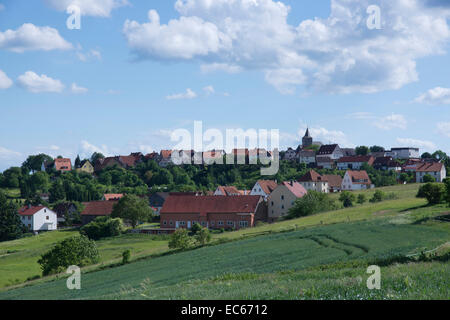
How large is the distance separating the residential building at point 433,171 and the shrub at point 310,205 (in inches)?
1998

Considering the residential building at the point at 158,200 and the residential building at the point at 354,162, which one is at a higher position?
the residential building at the point at 354,162

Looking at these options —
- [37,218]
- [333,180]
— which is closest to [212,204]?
[37,218]

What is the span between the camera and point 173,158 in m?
170

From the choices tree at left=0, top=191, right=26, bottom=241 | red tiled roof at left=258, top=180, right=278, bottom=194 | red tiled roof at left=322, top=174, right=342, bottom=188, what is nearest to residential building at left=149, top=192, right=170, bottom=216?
red tiled roof at left=258, top=180, right=278, bottom=194

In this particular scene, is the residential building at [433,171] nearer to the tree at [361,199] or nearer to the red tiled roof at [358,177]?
the red tiled roof at [358,177]

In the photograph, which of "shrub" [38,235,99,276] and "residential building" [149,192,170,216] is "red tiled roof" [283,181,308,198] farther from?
"shrub" [38,235,99,276]

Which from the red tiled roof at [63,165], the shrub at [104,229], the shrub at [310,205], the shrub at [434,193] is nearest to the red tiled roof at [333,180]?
the shrub at [310,205]

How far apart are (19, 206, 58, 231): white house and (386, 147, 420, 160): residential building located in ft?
448

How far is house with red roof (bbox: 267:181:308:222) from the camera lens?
260 ft

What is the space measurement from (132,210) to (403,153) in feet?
470

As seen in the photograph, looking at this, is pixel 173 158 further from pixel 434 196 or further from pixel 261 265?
pixel 261 265

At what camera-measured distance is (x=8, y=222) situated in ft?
293

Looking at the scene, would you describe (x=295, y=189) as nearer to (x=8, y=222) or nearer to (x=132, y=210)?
(x=132, y=210)

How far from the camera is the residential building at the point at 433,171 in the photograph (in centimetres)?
11169
